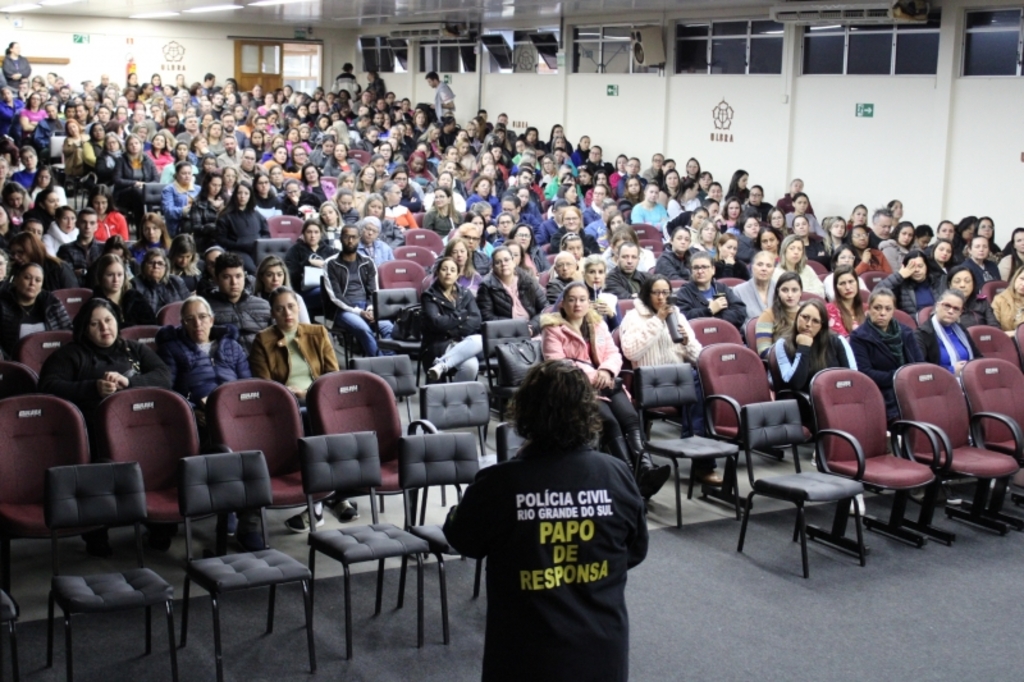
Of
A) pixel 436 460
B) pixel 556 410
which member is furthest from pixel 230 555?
pixel 556 410

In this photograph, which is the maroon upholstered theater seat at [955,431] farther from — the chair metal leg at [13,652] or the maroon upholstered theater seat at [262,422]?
the chair metal leg at [13,652]

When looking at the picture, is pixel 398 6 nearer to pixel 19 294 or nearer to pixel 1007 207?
pixel 1007 207

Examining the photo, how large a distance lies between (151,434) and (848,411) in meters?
3.75

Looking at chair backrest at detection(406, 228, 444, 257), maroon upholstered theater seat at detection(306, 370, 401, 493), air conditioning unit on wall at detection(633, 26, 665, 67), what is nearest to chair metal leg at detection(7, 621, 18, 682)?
maroon upholstered theater seat at detection(306, 370, 401, 493)

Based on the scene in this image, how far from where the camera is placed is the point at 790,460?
312 inches

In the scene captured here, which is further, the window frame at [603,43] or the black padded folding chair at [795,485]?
the window frame at [603,43]

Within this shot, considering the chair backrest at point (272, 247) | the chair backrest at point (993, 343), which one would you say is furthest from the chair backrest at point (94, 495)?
the chair backrest at point (993, 343)

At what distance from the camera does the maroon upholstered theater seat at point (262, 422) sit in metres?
5.91

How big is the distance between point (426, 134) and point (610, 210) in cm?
710

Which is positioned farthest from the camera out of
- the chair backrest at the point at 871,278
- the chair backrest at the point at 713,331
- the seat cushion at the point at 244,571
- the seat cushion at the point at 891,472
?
the chair backrest at the point at 871,278

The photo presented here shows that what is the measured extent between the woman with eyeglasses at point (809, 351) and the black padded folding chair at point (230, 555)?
11.5 ft

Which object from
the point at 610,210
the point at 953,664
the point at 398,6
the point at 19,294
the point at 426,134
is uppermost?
the point at 398,6

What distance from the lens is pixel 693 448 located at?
6582 mm

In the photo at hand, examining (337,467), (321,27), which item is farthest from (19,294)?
(321,27)
